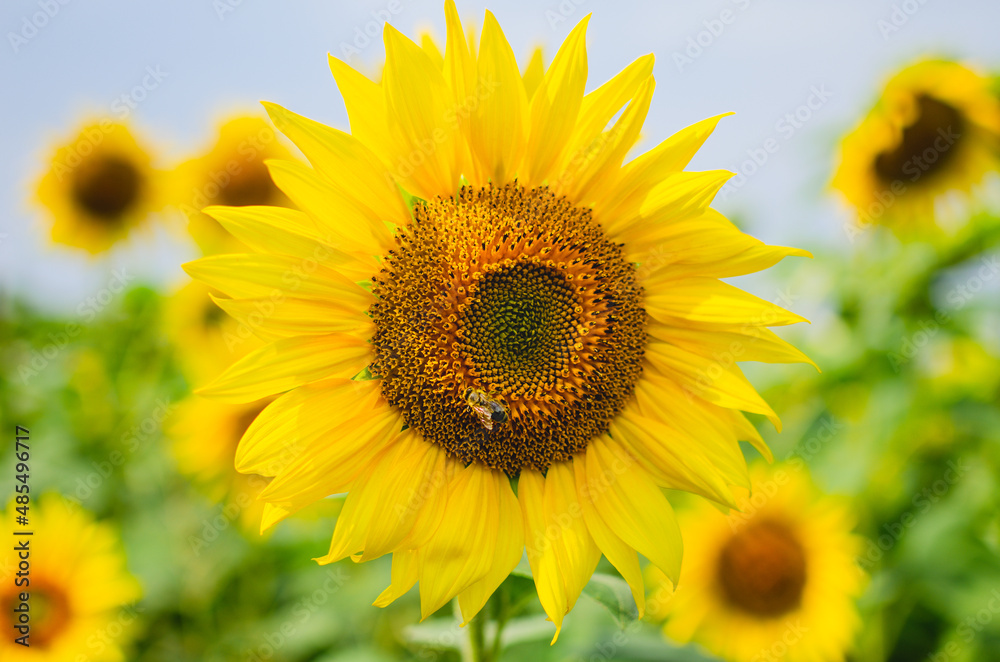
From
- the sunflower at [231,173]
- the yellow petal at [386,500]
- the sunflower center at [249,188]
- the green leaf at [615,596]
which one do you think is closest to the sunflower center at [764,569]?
the green leaf at [615,596]

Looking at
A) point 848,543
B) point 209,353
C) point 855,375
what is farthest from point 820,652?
point 209,353

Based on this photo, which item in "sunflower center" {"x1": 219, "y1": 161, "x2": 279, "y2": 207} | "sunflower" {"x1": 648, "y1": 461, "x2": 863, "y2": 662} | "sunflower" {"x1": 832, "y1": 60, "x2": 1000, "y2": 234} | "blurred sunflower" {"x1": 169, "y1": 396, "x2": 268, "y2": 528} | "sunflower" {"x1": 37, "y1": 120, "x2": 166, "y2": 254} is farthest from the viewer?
"sunflower" {"x1": 37, "y1": 120, "x2": 166, "y2": 254}

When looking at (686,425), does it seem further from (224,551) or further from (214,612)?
(214,612)

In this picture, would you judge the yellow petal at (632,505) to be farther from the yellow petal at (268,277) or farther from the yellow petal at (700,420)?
the yellow petal at (268,277)

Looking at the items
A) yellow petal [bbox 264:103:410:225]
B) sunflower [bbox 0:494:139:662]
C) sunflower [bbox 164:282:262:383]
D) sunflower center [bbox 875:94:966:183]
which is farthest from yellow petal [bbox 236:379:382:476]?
sunflower center [bbox 875:94:966:183]

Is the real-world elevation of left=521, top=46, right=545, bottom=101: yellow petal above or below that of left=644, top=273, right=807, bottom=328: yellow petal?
above

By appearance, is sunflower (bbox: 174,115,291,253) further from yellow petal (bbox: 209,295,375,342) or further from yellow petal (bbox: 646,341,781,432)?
yellow petal (bbox: 646,341,781,432)

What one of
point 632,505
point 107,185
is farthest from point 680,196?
point 107,185

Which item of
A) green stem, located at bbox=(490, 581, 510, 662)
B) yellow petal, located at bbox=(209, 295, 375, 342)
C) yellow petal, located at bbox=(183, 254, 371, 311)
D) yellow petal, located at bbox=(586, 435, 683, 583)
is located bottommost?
green stem, located at bbox=(490, 581, 510, 662)
